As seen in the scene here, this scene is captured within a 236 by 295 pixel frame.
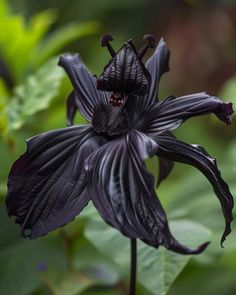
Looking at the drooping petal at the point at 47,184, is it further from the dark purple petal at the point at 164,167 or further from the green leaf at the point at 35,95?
the green leaf at the point at 35,95

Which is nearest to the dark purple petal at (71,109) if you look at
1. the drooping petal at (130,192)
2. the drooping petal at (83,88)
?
the drooping petal at (83,88)

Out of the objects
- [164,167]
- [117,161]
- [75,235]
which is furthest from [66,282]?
[117,161]

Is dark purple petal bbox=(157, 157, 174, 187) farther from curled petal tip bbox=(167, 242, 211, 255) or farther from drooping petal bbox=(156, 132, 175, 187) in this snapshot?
curled petal tip bbox=(167, 242, 211, 255)

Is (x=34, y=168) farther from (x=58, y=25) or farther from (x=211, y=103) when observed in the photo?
(x=58, y=25)

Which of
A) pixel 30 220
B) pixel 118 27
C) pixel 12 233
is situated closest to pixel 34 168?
pixel 30 220

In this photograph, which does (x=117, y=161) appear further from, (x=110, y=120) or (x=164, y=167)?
(x=164, y=167)
